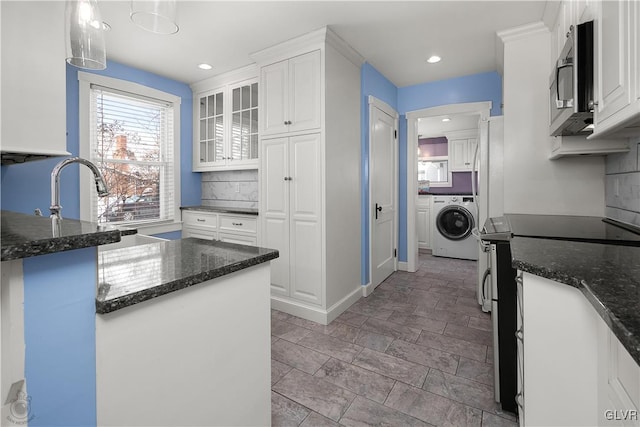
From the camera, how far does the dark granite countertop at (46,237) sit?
0.64m

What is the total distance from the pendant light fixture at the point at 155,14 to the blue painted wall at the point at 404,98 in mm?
2181

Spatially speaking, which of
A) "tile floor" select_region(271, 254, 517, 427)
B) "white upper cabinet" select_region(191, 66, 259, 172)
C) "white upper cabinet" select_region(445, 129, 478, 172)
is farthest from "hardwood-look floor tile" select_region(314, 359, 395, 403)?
"white upper cabinet" select_region(445, 129, 478, 172)

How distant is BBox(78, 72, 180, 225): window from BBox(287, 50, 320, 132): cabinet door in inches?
74.4

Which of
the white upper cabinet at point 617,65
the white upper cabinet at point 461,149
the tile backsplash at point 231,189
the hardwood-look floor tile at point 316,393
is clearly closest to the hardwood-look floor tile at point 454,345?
the hardwood-look floor tile at point 316,393

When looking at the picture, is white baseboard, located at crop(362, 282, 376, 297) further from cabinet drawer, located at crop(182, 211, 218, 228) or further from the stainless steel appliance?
cabinet drawer, located at crop(182, 211, 218, 228)

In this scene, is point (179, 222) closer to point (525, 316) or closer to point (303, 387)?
point (303, 387)

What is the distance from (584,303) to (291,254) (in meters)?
2.27

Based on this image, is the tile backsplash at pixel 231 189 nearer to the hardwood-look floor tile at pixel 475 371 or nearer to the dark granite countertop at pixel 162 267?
the dark granite countertop at pixel 162 267

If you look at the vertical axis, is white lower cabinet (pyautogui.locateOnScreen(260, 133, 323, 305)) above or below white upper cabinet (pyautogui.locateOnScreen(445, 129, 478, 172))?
below

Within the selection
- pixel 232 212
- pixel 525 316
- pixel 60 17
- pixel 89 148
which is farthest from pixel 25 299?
pixel 89 148

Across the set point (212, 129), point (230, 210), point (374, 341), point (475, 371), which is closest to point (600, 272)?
point (475, 371)

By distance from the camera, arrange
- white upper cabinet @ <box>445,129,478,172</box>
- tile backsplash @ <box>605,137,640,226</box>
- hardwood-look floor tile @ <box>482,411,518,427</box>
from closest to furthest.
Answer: hardwood-look floor tile @ <box>482,411,518,427</box> → tile backsplash @ <box>605,137,640,226</box> → white upper cabinet @ <box>445,129,478,172</box>

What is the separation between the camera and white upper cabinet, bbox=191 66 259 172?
3.51 m

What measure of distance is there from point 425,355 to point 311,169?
67.7 inches
